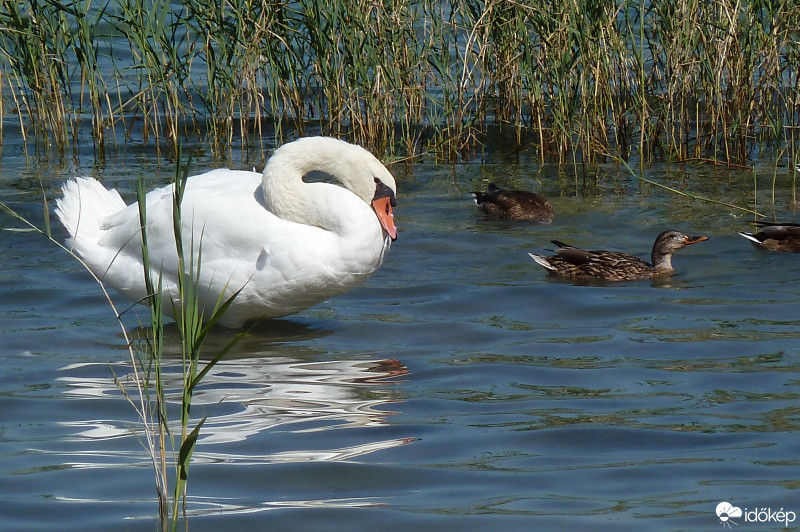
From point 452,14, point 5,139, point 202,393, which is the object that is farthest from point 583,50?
point 5,139

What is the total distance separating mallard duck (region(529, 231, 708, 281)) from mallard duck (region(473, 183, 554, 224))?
1156mm

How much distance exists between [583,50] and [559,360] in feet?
14.0

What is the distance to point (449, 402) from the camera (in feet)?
16.6

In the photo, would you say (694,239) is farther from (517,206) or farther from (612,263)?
(517,206)

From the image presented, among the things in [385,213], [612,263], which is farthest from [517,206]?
[385,213]

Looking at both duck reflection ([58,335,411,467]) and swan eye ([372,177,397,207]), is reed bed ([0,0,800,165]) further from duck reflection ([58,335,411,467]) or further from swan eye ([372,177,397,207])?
duck reflection ([58,335,411,467])

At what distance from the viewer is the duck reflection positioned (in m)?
4.54

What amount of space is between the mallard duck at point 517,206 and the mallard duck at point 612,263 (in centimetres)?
116

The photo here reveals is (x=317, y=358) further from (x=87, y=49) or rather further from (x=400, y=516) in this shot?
(x=87, y=49)

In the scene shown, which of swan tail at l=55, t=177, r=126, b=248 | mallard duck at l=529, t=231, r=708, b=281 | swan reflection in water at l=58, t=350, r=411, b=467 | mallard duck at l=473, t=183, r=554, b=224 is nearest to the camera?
swan reflection in water at l=58, t=350, r=411, b=467

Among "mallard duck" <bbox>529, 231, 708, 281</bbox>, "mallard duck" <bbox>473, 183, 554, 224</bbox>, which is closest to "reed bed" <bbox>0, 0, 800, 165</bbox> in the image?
"mallard duck" <bbox>473, 183, 554, 224</bbox>

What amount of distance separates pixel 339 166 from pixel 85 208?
1.59 metres

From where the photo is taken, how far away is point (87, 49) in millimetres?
10117

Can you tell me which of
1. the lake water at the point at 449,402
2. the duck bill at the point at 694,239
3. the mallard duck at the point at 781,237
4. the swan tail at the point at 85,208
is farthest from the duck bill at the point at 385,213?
the mallard duck at the point at 781,237
